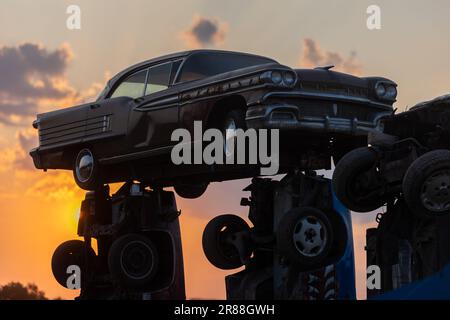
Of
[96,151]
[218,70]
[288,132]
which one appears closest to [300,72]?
[288,132]

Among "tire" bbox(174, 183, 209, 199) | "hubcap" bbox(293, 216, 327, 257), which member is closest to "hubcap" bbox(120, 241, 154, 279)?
"tire" bbox(174, 183, 209, 199)

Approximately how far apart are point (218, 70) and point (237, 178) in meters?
1.46

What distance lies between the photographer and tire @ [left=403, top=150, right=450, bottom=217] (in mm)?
8141

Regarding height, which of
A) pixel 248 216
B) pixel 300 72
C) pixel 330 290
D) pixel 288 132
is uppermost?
pixel 300 72

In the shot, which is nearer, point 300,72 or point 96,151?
point 300,72

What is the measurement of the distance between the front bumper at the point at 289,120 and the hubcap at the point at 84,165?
141 inches

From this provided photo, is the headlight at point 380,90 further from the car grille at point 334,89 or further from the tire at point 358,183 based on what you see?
the tire at point 358,183

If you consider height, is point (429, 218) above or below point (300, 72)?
below

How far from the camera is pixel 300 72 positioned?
10.7 meters

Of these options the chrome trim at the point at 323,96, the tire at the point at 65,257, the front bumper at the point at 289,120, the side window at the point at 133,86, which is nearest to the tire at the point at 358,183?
the front bumper at the point at 289,120

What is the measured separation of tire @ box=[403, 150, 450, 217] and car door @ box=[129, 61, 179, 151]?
4184 millimetres

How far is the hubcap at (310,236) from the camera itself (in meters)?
10.4

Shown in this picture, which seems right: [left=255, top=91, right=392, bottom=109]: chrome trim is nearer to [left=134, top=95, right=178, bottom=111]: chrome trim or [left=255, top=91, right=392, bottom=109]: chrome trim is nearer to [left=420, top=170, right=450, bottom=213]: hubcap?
[left=134, top=95, right=178, bottom=111]: chrome trim

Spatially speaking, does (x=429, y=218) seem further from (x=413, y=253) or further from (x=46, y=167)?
(x=46, y=167)
